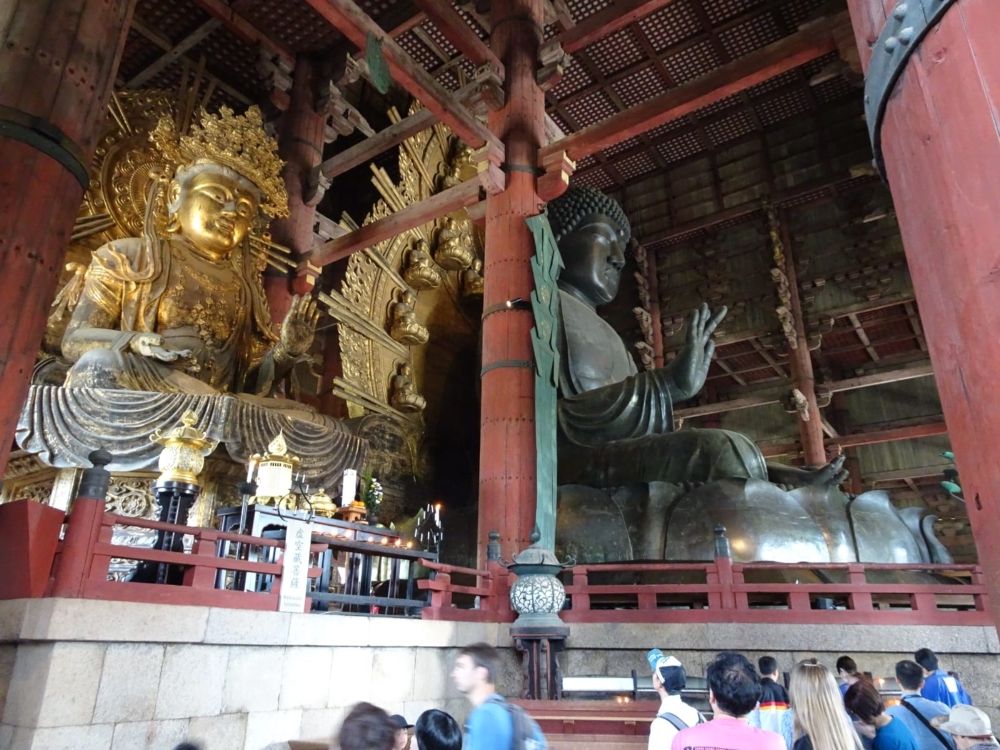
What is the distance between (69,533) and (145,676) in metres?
0.58

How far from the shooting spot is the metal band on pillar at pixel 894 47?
3.26 ft

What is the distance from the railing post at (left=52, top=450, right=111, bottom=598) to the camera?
2416 mm

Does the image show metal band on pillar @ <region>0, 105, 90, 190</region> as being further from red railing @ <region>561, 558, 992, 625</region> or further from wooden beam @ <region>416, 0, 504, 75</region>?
wooden beam @ <region>416, 0, 504, 75</region>

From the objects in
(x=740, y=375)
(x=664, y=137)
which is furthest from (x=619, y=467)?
(x=740, y=375)

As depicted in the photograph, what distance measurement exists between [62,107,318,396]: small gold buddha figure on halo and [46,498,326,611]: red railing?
266cm

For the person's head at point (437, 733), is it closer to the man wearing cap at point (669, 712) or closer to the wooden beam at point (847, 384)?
the man wearing cap at point (669, 712)

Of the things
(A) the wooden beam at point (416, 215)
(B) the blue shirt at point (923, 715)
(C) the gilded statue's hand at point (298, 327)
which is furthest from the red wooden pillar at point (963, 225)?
(C) the gilded statue's hand at point (298, 327)

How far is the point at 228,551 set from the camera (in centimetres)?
402

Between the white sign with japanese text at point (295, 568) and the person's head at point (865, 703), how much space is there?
220 centimetres

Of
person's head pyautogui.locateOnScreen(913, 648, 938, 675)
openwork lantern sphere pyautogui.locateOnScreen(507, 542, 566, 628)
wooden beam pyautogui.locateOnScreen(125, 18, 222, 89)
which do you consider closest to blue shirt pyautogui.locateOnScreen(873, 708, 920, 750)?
person's head pyautogui.locateOnScreen(913, 648, 938, 675)

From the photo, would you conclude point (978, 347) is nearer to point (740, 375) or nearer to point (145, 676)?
point (145, 676)

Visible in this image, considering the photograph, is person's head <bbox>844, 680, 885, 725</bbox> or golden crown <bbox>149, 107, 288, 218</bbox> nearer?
person's head <bbox>844, 680, 885, 725</bbox>

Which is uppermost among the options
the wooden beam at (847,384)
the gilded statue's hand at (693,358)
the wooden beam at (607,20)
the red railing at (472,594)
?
the wooden beam at (607,20)

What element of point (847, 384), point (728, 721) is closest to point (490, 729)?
point (728, 721)
